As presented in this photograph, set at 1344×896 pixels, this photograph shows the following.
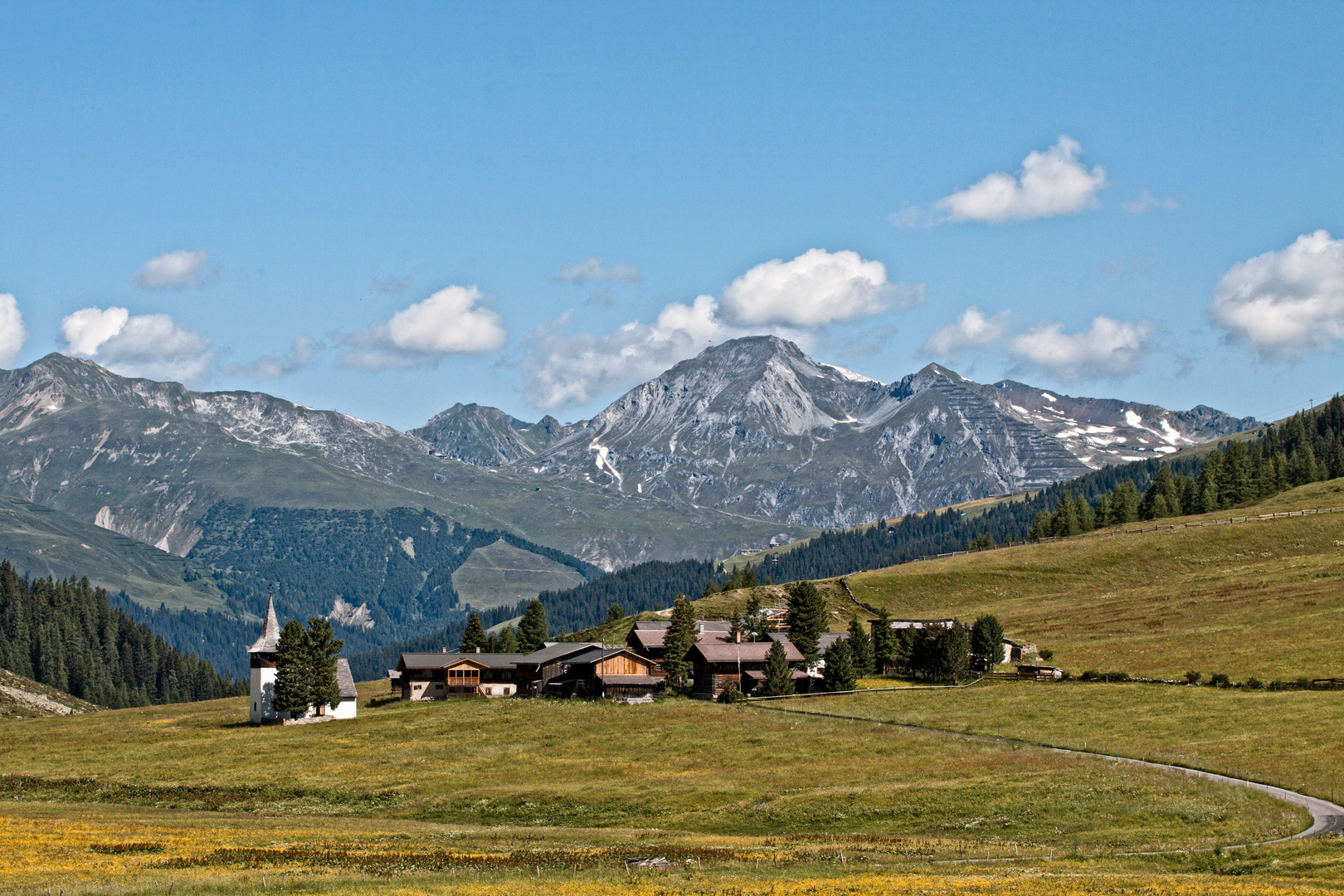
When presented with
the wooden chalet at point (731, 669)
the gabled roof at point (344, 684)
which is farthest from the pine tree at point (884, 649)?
the gabled roof at point (344, 684)

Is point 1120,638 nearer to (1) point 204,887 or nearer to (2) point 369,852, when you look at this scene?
(2) point 369,852

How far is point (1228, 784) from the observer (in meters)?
62.6

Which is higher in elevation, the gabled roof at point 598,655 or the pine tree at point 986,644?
the gabled roof at point 598,655

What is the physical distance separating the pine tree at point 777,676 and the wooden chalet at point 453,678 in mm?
34713

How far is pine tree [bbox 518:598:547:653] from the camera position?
16112 centimetres

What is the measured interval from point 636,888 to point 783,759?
4000 cm

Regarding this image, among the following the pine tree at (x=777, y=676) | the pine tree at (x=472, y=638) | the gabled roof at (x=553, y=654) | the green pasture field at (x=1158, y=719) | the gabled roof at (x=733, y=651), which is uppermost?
the pine tree at (x=472, y=638)

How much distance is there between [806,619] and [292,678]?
54.9 m

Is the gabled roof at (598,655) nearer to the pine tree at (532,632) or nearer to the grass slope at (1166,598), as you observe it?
the pine tree at (532,632)

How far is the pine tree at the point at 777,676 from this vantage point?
394 ft

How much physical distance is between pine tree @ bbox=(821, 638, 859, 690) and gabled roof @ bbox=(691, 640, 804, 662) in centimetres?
478

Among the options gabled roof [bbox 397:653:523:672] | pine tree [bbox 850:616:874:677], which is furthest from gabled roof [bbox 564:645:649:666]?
pine tree [bbox 850:616:874:677]

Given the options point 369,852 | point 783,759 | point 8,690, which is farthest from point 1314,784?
point 8,690

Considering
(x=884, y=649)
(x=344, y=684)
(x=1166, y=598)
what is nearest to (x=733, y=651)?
(x=884, y=649)
